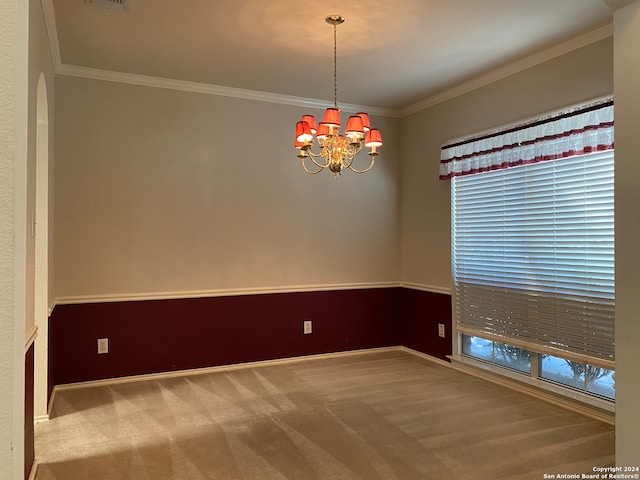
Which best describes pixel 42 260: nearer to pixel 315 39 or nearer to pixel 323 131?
pixel 323 131

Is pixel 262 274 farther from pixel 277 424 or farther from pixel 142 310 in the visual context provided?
pixel 277 424

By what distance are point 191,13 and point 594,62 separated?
9.15 ft

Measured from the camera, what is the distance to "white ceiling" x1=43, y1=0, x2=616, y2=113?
9.41 ft

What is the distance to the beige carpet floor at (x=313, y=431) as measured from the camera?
2510 millimetres

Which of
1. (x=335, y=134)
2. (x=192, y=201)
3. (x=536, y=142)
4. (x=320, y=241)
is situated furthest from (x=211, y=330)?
(x=536, y=142)

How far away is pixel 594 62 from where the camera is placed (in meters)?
3.23

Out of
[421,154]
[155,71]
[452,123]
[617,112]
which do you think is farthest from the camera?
[421,154]

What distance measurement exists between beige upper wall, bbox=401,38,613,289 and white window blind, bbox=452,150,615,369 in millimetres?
278

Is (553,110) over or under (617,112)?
over

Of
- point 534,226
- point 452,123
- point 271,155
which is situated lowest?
point 534,226

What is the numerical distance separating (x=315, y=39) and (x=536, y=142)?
1.87 m

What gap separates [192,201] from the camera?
4297 millimetres

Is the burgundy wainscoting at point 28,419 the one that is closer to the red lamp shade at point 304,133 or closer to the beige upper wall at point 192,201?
the beige upper wall at point 192,201

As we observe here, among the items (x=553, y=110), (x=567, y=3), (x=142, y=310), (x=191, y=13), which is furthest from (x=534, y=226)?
(x=142, y=310)
